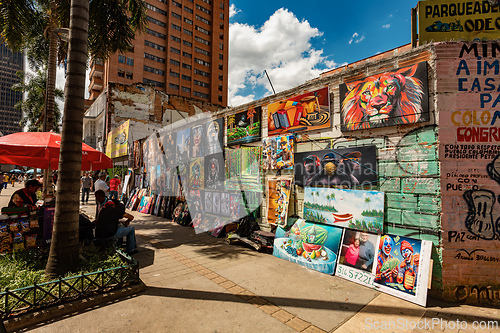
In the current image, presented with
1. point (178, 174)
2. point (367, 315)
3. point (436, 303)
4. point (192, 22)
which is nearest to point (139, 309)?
point (367, 315)

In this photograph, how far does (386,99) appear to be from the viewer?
17.8ft

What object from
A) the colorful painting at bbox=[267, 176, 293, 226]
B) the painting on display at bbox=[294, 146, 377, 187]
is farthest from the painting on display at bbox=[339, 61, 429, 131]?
the colorful painting at bbox=[267, 176, 293, 226]

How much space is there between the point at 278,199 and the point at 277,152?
1.45m

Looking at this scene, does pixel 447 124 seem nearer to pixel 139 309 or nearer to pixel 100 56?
pixel 139 309

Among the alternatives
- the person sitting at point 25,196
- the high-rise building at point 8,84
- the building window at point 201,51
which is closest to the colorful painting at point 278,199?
the person sitting at point 25,196

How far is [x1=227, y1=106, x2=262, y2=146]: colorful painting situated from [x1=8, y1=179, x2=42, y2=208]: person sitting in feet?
19.5

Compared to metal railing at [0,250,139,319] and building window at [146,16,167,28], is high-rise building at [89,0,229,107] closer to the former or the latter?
building window at [146,16,167,28]

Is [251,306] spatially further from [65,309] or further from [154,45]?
[154,45]

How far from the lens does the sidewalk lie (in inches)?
144

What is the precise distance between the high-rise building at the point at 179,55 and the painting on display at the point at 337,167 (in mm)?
43651

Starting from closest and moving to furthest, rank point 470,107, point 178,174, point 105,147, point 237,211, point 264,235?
1. point 470,107
2. point 264,235
3. point 237,211
4. point 178,174
5. point 105,147

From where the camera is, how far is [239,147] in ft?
30.3

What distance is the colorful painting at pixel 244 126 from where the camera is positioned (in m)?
8.52

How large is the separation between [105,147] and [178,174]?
16591 millimetres
